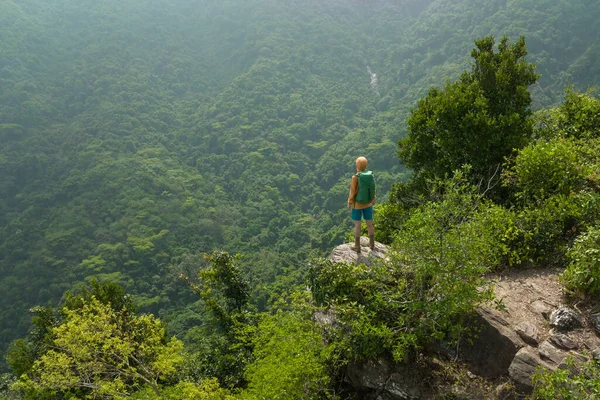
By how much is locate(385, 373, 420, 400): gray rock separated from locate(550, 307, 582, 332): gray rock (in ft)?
9.36

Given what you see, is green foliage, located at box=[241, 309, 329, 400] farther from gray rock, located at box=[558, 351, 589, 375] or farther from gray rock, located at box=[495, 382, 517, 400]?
gray rock, located at box=[558, 351, 589, 375]

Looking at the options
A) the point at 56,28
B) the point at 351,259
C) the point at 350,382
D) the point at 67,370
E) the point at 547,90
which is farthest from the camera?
the point at 56,28

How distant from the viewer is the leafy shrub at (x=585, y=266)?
25.5 ft

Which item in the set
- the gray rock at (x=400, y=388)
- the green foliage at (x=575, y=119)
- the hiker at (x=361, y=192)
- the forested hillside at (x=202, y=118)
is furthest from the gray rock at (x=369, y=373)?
the forested hillside at (x=202, y=118)

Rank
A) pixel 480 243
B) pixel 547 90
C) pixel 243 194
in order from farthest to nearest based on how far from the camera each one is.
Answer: pixel 243 194 < pixel 547 90 < pixel 480 243

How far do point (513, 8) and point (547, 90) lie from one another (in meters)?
34.4

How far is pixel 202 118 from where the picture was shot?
101 m

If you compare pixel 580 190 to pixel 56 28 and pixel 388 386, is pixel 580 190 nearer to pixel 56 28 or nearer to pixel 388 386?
pixel 388 386

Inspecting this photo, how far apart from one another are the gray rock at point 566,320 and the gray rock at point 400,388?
285 cm

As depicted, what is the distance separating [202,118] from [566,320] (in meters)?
99.7

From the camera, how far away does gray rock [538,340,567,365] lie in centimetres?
713

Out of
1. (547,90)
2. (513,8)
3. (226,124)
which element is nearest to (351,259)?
(547,90)

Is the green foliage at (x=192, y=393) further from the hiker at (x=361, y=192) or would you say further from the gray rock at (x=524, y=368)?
the gray rock at (x=524, y=368)

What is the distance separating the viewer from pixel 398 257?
8.42m
